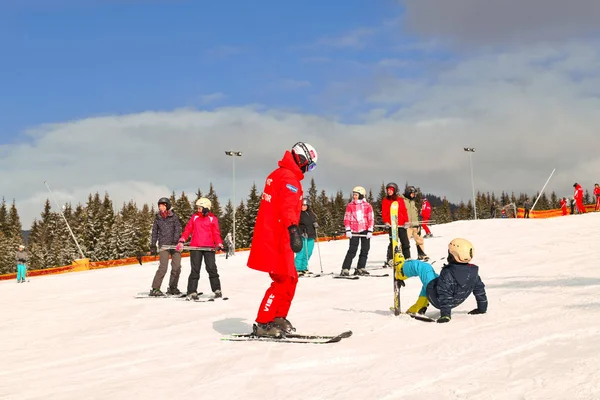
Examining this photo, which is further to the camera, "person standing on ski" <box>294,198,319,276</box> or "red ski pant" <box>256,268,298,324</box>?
"person standing on ski" <box>294,198,319,276</box>

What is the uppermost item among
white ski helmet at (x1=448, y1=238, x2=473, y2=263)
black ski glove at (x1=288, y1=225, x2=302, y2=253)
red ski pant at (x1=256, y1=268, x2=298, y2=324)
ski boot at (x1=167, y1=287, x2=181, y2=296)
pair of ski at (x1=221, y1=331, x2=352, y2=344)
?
black ski glove at (x1=288, y1=225, x2=302, y2=253)

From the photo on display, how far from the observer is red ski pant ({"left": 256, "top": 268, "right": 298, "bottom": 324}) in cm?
577

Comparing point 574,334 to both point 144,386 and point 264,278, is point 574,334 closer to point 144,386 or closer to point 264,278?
point 144,386

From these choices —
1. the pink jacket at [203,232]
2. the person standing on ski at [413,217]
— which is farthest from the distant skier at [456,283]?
the person standing on ski at [413,217]

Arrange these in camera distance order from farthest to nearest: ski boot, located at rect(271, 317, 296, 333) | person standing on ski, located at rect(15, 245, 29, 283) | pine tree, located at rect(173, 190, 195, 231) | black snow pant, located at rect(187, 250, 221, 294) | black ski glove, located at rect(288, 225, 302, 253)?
1. pine tree, located at rect(173, 190, 195, 231)
2. person standing on ski, located at rect(15, 245, 29, 283)
3. black snow pant, located at rect(187, 250, 221, 294)
4. ski boot, located at rect(271, 317, 296, 333)
5. black ski glove, located at rect(288, 225, 302, 253)

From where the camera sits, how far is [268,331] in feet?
18.6

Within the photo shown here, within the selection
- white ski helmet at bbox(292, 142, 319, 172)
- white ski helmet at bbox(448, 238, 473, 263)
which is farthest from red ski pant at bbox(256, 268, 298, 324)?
white ski helmet at bbox(448, 238, 473, 263)

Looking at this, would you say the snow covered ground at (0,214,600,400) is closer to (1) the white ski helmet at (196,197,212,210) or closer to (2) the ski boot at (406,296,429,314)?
(2) the ski boot at (406,296,429,314)

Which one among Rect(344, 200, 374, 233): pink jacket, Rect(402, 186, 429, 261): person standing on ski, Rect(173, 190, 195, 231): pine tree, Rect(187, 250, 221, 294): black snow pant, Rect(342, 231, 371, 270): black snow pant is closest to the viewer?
Rect(187, 250, 221, 294): black snow pant

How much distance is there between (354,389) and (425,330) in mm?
2142

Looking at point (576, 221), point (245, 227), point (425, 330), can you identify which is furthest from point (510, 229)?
point (245, 227)

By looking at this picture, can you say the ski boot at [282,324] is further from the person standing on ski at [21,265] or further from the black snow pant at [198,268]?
the person standing on ski at [21,265]

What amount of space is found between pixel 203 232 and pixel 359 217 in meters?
3.97

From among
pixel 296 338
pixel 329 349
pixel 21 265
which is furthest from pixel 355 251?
pixel 21 265
